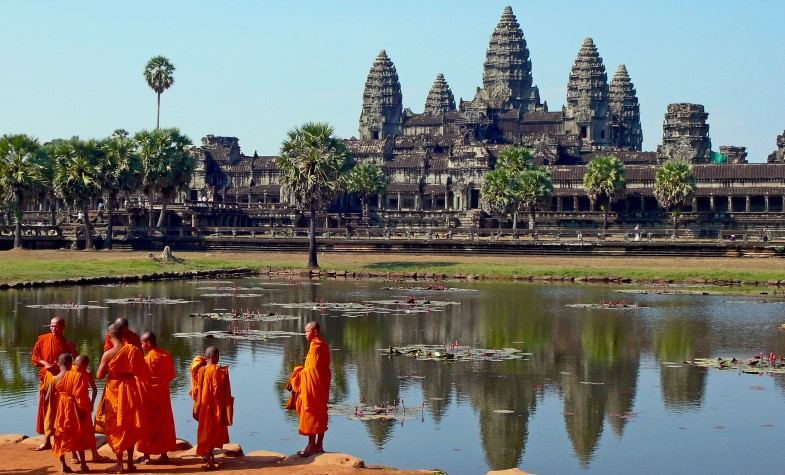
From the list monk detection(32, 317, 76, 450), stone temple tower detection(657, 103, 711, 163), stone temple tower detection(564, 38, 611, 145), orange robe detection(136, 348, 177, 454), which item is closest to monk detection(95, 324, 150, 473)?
orange robe detection(136, 348, 177, 454)

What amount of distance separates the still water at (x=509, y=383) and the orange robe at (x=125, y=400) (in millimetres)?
4135

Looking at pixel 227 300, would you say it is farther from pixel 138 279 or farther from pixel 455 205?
pixel 455 205

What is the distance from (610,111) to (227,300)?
498 ft

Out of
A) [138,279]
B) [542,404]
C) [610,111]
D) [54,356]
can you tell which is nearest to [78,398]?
[54,356]

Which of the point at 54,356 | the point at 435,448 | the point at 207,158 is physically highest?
the point at 207,158

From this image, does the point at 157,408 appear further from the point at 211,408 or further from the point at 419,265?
the point at 419,265

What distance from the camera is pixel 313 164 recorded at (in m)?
75.7

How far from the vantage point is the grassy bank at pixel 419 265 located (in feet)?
217

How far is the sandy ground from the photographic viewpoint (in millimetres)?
19250

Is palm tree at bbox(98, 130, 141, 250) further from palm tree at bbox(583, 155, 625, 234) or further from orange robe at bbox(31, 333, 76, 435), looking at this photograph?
orange robe at bbox(31, 333, 76, 435)

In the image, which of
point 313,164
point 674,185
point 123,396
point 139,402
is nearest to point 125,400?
point 123,396

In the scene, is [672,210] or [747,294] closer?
[747,294]

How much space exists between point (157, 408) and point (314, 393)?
2.39 m

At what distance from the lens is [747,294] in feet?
187
